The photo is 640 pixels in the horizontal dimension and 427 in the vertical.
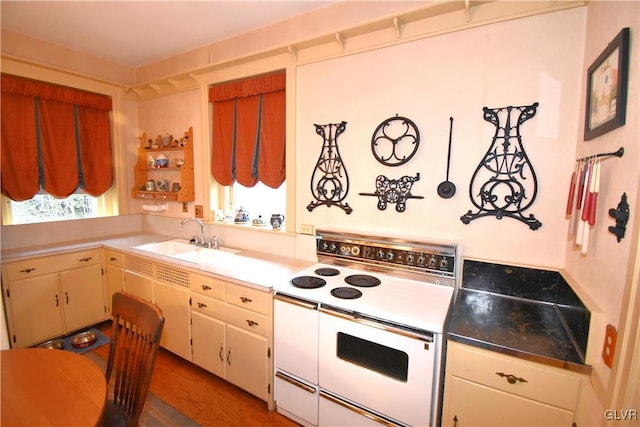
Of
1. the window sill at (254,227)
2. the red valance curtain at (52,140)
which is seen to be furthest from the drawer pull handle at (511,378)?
the red valance curtain at (52,140)

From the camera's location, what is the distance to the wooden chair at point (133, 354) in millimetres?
1165

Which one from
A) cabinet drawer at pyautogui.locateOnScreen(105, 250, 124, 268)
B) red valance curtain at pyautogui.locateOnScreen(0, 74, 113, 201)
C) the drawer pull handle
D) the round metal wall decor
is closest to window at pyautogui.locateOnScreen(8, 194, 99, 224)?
red valance curtain at pyautogui.locateOnScreen(0, 74, 113, 201)

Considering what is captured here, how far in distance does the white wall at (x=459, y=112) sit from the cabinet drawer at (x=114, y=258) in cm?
183

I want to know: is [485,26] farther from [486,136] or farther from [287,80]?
[287,80]

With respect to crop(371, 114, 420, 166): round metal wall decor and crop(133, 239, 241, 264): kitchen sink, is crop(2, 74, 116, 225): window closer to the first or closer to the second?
crop(133, 239, 241, 264): kitchen sink

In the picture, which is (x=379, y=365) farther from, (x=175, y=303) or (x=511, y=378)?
(x=175, y=303)

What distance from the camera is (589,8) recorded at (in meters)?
1.40

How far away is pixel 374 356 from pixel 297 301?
49cm

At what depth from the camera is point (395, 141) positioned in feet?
6.27

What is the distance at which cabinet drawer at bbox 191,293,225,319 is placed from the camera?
2.01m

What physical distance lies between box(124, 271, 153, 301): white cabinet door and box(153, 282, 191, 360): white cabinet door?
79 mm

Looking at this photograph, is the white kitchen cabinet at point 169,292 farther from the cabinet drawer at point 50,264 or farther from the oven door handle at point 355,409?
the oven door handle at point 355,409

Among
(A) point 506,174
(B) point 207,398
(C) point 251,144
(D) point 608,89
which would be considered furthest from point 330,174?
(B) point 207,398

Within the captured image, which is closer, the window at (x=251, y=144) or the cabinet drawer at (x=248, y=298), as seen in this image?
the cabinet drawer at (x=248, y=298)
